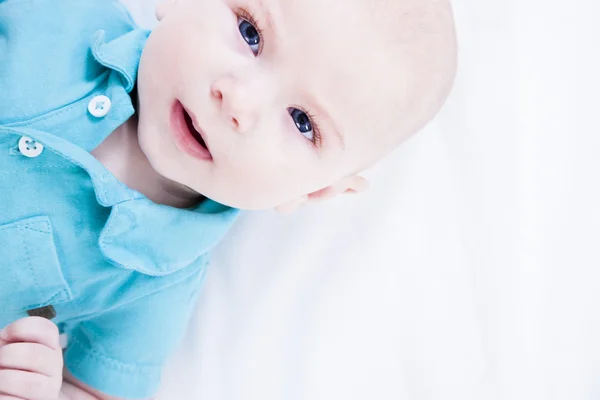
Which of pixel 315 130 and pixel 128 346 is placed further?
pixel 128 346

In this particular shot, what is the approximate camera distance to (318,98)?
980 mm

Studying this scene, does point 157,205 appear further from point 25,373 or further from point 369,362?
point 369,362

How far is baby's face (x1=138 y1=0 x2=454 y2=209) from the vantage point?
0.96 meters

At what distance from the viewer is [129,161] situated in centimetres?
113

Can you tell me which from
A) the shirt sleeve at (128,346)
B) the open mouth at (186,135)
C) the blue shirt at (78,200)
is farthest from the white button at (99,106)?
the shirt sleeve at (128,346)

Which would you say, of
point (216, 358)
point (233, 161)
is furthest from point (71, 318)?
point (233, 161)

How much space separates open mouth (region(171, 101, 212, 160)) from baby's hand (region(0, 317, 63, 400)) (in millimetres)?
327

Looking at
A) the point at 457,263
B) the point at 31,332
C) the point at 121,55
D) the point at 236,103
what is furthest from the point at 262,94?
the point at 457,263

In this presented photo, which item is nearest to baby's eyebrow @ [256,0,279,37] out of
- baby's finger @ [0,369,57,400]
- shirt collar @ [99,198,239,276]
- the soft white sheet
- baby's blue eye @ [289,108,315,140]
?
baby's blue eye @ [289,108,315,140]

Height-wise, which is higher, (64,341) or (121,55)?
(121,55)

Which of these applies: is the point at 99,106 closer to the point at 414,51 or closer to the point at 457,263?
the point at 414,51

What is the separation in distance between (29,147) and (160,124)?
190 mm

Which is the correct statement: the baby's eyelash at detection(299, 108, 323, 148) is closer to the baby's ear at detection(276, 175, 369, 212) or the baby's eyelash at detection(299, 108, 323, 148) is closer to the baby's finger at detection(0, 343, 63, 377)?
the baby's ear at detection(276, 175, 369, 212)

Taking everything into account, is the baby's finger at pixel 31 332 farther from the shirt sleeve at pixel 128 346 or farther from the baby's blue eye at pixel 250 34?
the baby's blue eye at pixel 250 34
